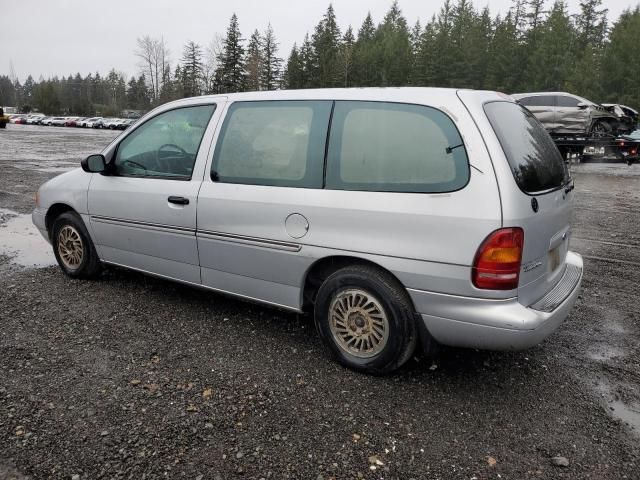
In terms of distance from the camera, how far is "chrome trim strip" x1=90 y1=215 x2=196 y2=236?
3.91 meters

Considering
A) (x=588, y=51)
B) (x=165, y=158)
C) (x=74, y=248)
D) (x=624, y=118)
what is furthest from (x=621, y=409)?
(x=588, y=51)

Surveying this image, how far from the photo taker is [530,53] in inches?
2245

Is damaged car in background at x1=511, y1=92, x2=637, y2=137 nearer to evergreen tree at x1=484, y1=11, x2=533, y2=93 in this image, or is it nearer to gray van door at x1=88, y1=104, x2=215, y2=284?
gray van door at x1=88, y1=104, x2=215, y2=284

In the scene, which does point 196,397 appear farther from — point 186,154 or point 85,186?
point 85,186

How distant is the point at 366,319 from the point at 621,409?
5.24 ft

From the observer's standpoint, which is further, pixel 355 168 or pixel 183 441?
pixel 355 168

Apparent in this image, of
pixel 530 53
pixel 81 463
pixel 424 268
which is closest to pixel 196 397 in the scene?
pixel 81 463

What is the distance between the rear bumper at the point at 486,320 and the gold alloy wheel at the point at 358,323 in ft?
0.94

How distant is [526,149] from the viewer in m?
3.11

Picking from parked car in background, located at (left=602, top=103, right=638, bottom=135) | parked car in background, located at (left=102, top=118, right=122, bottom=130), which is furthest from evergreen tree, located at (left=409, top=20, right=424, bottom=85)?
parked car in background, located at (left=602, top=103, right=638, bottom=135)

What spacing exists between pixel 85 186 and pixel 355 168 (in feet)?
9.28

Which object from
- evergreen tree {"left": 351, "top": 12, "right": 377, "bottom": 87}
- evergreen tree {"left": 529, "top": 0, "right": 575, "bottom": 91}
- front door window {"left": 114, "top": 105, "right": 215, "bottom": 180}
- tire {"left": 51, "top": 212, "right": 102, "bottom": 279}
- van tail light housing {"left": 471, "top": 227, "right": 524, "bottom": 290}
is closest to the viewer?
van tail light housing {"left": 471, "top": 227, "right": 524, "bottom": 290}

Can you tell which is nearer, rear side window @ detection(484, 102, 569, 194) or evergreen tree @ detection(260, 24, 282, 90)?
rear side window @ detection(484, 102, 569, 194)

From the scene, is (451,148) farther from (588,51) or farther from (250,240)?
(588,51)
